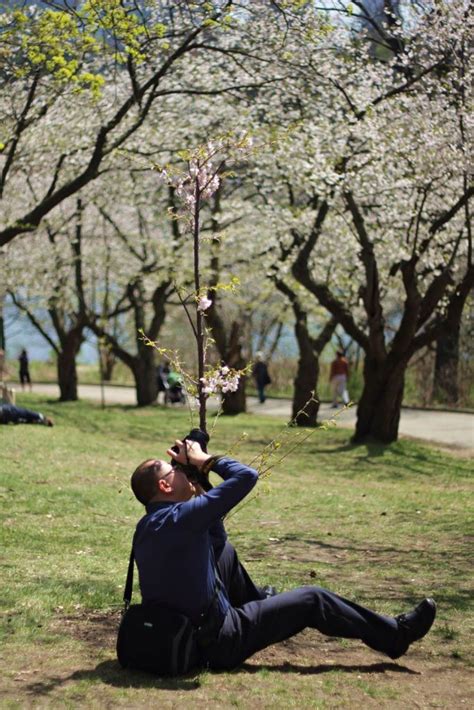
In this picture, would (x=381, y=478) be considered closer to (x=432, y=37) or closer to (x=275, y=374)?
(x=432, y=37)

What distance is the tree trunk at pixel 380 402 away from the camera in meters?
17.6

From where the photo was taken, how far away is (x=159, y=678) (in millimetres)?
4695

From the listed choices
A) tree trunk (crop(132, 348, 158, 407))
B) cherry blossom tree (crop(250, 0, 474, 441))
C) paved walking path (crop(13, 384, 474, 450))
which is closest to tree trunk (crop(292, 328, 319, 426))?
paved walking path (crop(13, 384, 474, 450))

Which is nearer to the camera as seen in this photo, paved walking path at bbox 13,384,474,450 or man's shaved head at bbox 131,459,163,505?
man's shaved head at bbox 131,459,163,505

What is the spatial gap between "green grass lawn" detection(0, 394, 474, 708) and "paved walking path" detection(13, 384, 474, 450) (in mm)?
3778

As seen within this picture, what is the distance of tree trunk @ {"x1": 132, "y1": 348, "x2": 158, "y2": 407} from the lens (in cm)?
2903

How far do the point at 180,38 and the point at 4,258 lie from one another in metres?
14.1

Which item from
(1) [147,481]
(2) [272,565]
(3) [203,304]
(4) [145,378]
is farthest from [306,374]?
(1) [147,481]

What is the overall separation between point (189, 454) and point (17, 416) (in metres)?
13.1

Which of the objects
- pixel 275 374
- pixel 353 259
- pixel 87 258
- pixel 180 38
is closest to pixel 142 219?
pixel 87 258

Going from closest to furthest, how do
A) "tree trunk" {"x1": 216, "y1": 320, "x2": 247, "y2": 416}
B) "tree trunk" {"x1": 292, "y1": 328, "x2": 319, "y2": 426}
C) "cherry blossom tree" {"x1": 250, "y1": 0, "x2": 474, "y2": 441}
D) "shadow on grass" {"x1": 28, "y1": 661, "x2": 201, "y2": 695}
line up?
"shadow on grass" {"x1": 28, "y1": 661, "x2": 201, "y2": 695}, "cherry blossom tree" {"x1": 250, "y1": 0, "x2": 474, "y2": 441}, "tree trunk" {"x1": 292, "y1": 328, "x2": 319, "y2": 426}, "tree trunk" {"x1": 216, "y1": 320, "x2": 247, "y2": 416}

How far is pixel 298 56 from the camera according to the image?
50.3 feet

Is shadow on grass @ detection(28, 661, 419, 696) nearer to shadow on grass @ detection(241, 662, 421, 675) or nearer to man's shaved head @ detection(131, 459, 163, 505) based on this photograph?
shadow on grass @ detection(241, 662, 421, 675)

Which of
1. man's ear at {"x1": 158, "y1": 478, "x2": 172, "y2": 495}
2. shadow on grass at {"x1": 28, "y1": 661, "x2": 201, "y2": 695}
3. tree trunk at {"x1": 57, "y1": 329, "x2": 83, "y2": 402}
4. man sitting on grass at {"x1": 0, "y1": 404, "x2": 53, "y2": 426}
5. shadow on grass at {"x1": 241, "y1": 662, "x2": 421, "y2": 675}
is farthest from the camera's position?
tree trunk at {"x1": 57, "y1": 329, "x2": 83, "y2": 402}
